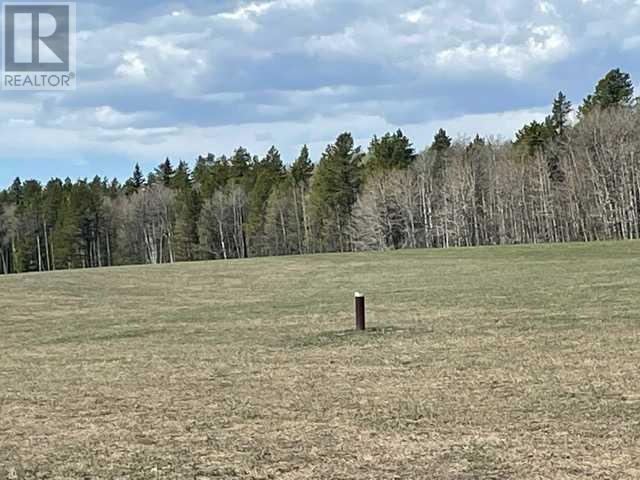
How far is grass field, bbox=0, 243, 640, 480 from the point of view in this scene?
570 cm

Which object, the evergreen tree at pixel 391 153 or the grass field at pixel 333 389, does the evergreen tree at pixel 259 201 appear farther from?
the grass field at pixel 333 389

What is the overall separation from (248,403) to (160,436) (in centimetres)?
153

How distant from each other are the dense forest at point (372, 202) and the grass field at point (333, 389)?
41.0 metres

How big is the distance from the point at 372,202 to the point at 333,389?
197 feet

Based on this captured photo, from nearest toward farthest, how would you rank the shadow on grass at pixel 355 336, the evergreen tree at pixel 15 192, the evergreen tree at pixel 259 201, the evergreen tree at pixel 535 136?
the shadow on grass at pixel 355 336, the evergreen tree at pixel 535 136, the evergreen tree at pixel 259 201, the evergreen tree at pixel 15 192

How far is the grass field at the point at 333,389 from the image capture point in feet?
18.7

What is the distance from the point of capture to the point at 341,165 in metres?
72.6

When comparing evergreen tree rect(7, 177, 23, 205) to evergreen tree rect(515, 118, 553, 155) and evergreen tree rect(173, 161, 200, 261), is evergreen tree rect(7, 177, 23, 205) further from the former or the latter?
evergreen tree rect(515, 118, 553, 155)

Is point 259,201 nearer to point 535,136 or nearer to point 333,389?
point 535,136

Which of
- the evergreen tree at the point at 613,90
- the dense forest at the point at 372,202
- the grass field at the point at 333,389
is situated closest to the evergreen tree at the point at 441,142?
the dense forest at the point at 372,202

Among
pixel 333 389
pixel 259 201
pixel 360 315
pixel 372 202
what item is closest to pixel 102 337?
pixel 360 315

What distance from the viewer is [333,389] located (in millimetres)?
8656

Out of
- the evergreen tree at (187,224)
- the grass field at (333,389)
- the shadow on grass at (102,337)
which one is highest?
the evergreen tree at (187,224)

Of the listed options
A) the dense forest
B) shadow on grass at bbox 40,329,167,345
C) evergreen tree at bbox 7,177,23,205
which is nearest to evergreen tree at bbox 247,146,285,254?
the dense forest
